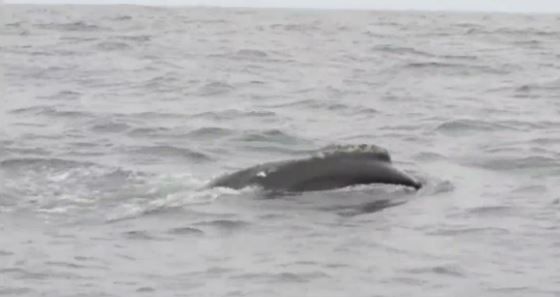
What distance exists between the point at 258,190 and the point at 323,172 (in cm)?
70

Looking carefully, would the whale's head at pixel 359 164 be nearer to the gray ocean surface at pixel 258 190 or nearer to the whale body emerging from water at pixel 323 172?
the whale body emerging from water at pixel 323 172

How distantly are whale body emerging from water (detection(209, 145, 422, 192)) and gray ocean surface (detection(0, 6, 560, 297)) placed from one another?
13 cm

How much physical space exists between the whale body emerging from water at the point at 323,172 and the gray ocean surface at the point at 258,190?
13 centimetres

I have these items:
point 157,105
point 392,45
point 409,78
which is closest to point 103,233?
point 157,105

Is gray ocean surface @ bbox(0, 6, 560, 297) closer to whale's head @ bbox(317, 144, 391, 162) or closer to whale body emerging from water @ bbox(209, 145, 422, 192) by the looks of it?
whale body emerging from water @ bbox(209, 145, 422, 192)

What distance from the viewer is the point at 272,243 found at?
1195 cm

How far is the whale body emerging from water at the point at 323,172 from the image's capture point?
13.9m

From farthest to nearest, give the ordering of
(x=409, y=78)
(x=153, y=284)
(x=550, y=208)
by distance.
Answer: (x=409, y=78)
(x=550, y=208)
(x=153, y=284)

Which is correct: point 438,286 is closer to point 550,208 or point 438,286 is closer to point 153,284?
point 153,284

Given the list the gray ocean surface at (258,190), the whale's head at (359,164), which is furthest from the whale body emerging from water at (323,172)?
the gray ocean surface at (258,190)

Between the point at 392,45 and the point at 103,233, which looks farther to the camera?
the point at 392,45

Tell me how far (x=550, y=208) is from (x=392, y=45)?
27.0m

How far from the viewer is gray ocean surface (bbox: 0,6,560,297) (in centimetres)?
1088

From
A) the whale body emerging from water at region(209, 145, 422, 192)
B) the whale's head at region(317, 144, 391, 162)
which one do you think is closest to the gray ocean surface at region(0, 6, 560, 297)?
the whale body emerging from water at region(209, 145, 422, 192)
